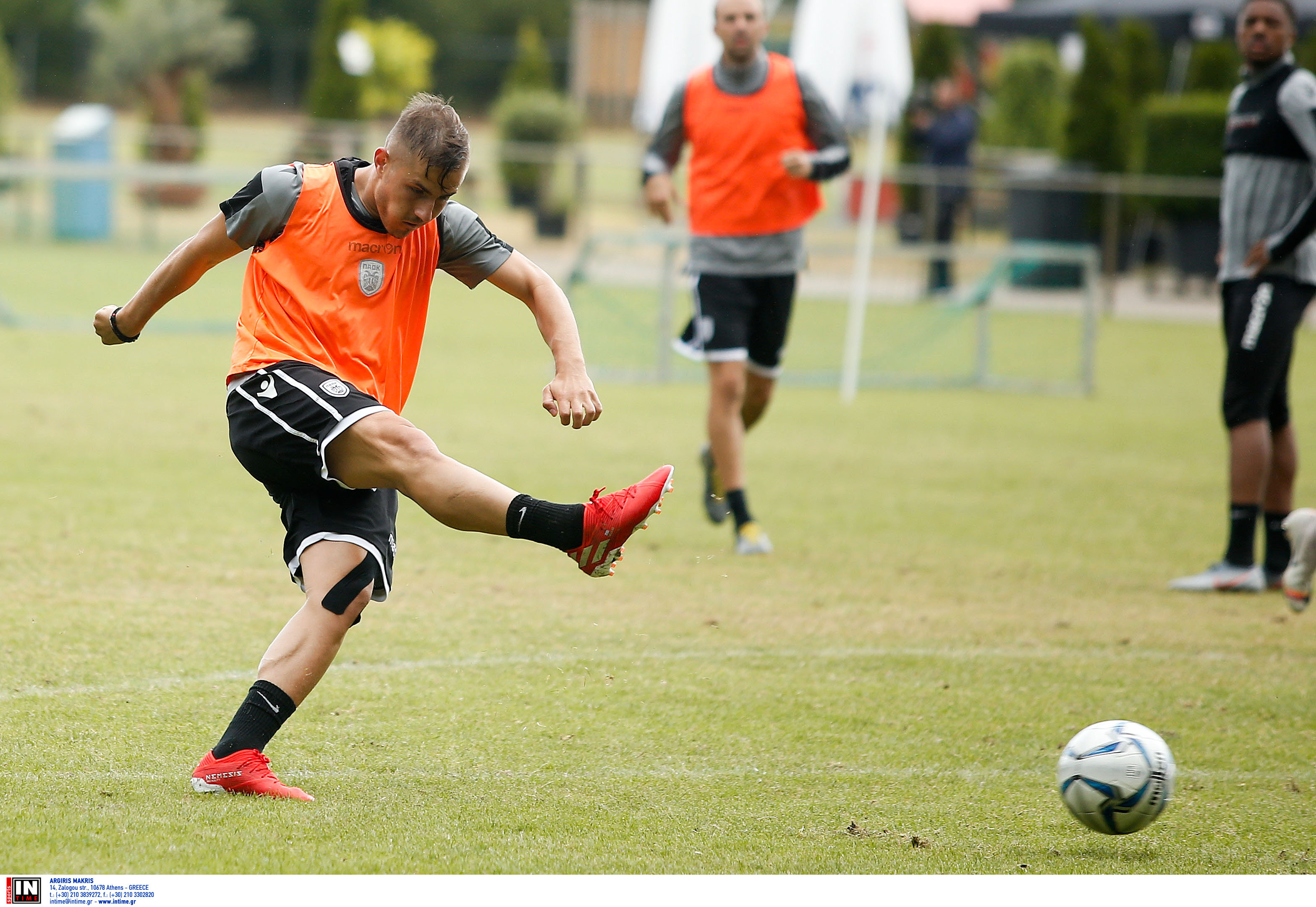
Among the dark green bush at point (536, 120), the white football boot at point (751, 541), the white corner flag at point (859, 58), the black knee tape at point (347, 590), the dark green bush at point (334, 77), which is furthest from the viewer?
the dark green bush at point (334, 77)

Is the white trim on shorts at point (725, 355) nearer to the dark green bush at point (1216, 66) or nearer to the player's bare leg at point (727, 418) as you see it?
the player's bare leg at point (727, 418)

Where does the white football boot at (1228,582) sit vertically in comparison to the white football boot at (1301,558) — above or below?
below

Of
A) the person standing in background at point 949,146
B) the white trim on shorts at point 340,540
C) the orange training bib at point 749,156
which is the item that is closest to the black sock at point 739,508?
the orange training bib at point 749,156

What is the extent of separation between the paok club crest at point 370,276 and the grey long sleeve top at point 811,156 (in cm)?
361

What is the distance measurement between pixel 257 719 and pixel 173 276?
45.2 inches

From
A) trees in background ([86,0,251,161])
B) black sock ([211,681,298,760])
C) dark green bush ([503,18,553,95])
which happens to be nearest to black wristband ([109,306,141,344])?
black sock ([211,681,298,760])

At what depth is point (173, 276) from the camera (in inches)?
159

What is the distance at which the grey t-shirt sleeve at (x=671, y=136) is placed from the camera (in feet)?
25.0

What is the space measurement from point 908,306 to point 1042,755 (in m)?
13.5

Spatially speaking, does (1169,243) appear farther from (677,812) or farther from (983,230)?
(677,812)

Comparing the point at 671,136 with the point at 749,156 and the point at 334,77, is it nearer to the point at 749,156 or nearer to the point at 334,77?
the point at 749,156

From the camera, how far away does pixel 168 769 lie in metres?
3.95

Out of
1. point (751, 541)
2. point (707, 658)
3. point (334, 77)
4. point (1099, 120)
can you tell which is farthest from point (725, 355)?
point (334, 77)
